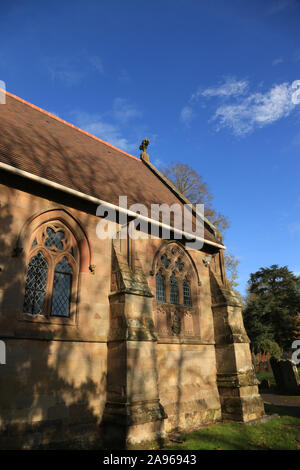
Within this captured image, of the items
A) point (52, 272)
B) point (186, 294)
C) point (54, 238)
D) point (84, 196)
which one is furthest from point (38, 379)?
point (186, 294)

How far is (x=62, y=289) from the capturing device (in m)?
7.21

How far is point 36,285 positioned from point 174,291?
15.2 ft

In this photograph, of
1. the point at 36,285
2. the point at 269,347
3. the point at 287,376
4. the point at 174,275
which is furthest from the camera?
the point at 269,347

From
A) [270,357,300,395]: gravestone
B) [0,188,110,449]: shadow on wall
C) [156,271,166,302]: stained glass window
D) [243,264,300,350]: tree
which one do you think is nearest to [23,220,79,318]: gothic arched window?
[0,188,110,449]: shadow on wall

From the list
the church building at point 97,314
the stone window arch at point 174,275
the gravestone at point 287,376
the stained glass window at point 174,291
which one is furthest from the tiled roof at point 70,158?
the gravestone at point 287,376

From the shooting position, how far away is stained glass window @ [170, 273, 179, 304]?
9.74 meters

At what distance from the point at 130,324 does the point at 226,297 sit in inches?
181

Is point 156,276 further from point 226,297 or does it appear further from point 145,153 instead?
point 145,153

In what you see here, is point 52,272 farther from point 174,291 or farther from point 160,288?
point 174,291

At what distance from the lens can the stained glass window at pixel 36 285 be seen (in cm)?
650

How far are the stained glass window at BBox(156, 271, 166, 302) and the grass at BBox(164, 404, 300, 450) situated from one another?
3.57m

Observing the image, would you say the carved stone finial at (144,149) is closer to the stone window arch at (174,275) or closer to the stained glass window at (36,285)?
the stone window arch at (174,275)
